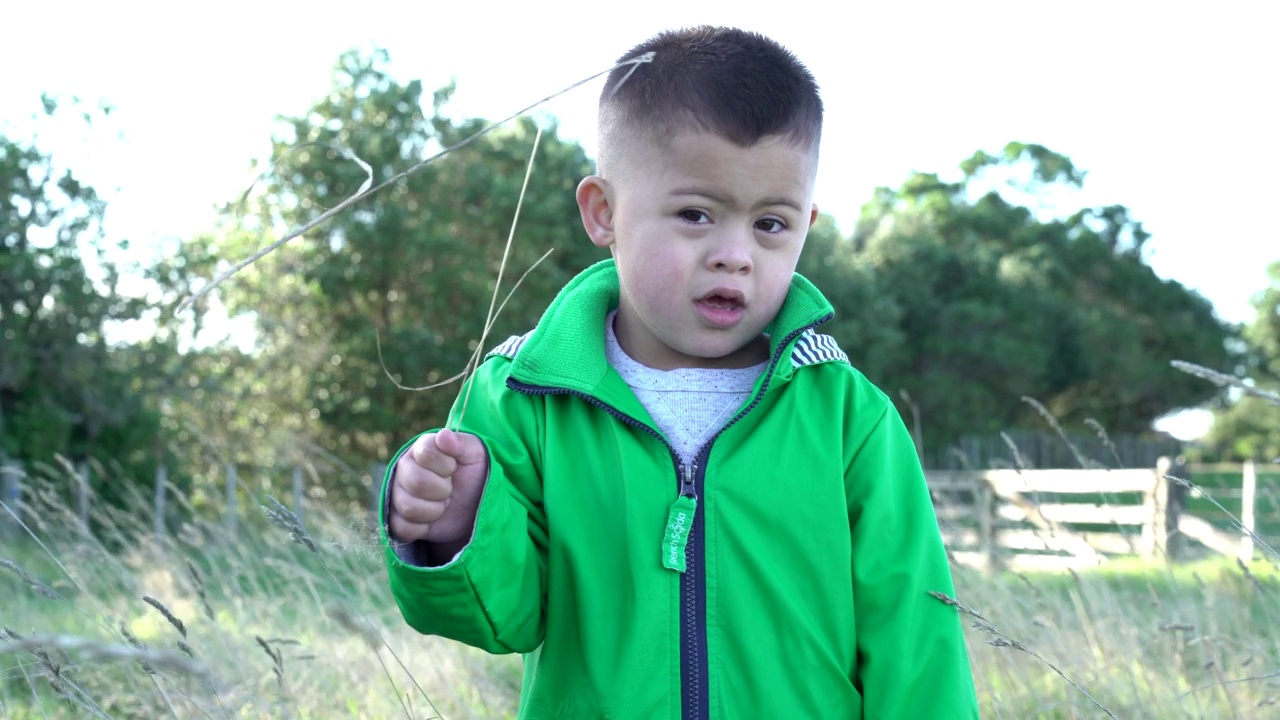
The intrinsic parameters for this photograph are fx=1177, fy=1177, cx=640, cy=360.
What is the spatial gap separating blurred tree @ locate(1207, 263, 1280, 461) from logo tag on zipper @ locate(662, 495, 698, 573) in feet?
127

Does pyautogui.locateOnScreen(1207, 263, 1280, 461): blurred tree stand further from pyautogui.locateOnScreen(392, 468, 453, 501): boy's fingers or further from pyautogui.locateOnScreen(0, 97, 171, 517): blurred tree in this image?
pyautogui.locateOnScreen(392, 468, 453, 501): boy's fingers

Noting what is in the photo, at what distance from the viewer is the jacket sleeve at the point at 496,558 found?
1663 millimetres

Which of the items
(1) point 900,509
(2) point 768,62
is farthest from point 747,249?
(1) point 900,509

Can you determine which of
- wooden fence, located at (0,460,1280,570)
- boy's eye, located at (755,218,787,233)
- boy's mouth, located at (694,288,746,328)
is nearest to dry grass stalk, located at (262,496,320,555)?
boy's mouth, located at (694,288,746,328)

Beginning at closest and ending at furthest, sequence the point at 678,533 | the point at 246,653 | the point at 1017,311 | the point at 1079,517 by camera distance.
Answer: the point at 678,533
the point at 246,653
the point at 1079,517
the point at 1017,311

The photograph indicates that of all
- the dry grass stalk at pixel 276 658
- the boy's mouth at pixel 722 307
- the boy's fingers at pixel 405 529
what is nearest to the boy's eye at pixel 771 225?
the boy's mouth at pixel 722 307

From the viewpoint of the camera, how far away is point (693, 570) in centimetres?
177

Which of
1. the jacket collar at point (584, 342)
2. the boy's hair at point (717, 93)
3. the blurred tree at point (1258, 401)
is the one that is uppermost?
the boy's hair at point (717, 93)

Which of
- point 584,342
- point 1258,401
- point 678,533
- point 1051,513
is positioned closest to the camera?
point 678,533

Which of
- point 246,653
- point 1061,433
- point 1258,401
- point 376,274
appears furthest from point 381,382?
point 1258,401

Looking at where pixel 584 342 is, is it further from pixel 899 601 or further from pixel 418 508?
pixel 899 601

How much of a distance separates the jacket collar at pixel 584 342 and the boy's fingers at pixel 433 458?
0.28 m

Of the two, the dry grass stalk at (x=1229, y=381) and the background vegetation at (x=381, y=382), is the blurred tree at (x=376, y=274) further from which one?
the dry grass stalk at (x=1229, y=381)

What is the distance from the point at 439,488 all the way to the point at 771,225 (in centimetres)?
65
